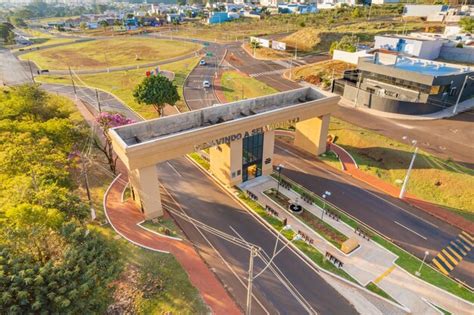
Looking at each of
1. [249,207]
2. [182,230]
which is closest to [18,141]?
[182,230]

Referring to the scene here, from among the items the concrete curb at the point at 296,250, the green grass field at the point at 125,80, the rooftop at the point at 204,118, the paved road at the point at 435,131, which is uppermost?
Result: the rooftop at the point at 204,118

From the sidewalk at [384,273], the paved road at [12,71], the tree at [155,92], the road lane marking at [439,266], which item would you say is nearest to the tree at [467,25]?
the tree at [155,92]

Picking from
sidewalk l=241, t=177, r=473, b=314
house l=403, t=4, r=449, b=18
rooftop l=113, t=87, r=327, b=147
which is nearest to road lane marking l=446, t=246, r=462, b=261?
sidewalk l=241, t=177, r=473, b=314

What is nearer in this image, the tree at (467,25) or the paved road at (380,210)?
the paved road at (380,210)

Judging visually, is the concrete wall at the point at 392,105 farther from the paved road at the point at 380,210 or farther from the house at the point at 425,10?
the house at the point at 425,10

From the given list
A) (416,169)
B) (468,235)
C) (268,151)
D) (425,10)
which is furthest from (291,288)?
(425,10)
